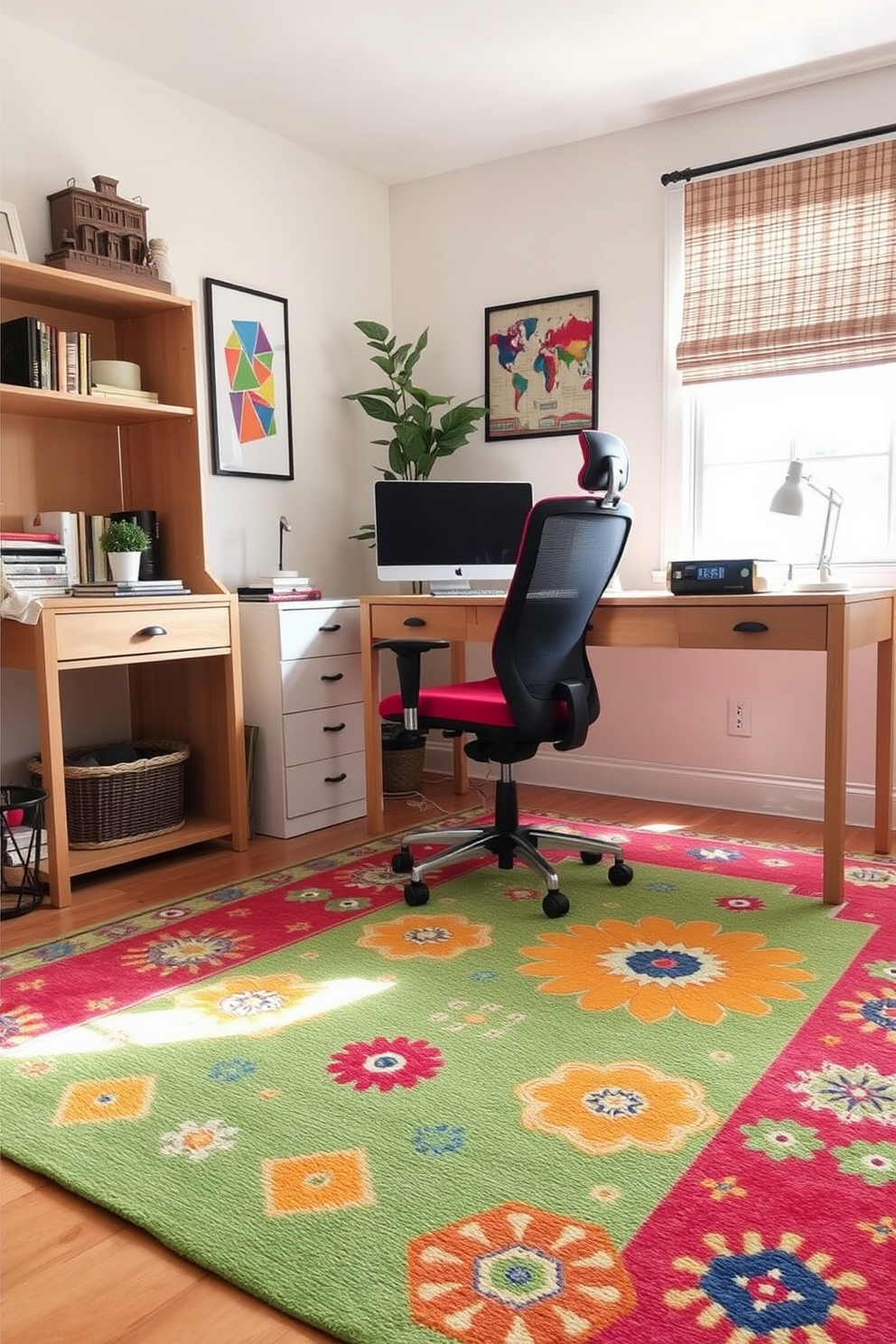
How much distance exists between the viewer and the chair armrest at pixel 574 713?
8.65ft

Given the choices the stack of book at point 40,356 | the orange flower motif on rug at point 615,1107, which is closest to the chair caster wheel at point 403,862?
the orange flower motif on rug at point 615,1107

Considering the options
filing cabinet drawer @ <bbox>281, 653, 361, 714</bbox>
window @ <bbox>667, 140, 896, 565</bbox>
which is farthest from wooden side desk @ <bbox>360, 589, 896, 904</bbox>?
window @ <bbox>667, 140, 896, 565</bbox>

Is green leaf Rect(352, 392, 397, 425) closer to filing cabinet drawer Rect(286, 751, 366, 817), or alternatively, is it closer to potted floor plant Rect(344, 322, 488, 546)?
potted floor plant Rect(344, 322, 488, 546)

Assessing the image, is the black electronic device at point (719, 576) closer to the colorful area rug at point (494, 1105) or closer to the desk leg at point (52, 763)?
the colorful area rug at point (494, 1105)

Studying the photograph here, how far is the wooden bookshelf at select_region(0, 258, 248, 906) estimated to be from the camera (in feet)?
8.98

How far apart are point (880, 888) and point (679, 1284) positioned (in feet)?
5.67

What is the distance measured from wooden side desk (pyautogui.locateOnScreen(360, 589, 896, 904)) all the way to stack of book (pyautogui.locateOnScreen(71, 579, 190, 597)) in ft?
2.09

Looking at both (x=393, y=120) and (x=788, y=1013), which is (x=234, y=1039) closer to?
(x=788, y=1013)

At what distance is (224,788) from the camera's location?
10.9 ft

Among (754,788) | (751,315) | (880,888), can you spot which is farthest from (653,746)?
(751,315)

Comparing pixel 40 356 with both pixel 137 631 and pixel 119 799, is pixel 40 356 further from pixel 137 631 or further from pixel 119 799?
pixel 119 799

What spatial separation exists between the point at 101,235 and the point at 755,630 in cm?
215

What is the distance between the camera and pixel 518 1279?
1256mm

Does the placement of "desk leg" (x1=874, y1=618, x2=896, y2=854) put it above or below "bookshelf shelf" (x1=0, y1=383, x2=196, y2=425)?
below
